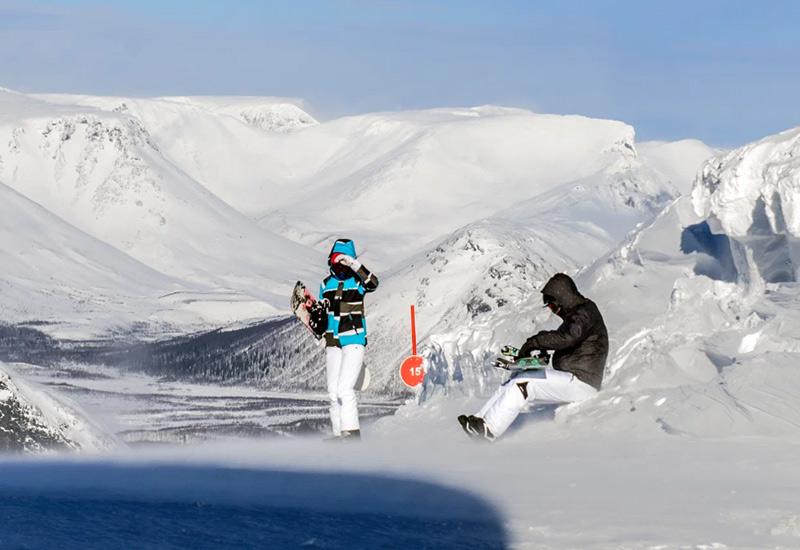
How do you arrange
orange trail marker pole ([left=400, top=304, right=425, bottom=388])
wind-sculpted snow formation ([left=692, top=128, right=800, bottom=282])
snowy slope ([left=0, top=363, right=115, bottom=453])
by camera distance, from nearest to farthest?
wind-sculpted snow formation ([left=692, top=128, right=800, bottom=282]) < orange trail marker pole ([left=400, top=304, right=425, bottom=388]) < snowy slope ([left=0, top=363, right=115, bottom=453])

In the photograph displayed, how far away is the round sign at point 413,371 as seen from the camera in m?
24.9

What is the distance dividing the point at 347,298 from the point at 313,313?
883 mm

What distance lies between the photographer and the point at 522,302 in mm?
25219

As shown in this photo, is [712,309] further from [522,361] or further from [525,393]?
[525,393]

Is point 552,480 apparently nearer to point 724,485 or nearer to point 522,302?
point 724,485

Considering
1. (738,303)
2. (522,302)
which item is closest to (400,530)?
(738,303)

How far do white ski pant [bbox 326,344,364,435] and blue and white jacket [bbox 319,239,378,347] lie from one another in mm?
174

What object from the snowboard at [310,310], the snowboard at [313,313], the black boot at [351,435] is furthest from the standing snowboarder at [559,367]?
the snowboard at [310,310]

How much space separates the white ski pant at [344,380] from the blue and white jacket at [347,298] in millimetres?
174

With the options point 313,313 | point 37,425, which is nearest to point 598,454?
point 313,313

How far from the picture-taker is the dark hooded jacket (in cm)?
1689

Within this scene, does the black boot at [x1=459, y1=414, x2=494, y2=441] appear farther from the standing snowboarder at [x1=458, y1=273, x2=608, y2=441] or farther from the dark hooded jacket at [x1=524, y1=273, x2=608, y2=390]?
the dark hooded jacket at [x1=524, y1=273, x2=608, y2=390]

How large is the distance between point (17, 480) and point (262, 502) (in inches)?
117

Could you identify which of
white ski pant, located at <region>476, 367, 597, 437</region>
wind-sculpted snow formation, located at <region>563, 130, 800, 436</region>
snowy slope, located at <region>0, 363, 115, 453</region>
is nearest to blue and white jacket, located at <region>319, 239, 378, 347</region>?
white ski pant, located at <region>476, 367, 597, 437</region>
